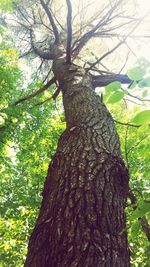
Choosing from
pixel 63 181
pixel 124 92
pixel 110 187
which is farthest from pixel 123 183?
pixel 124 92

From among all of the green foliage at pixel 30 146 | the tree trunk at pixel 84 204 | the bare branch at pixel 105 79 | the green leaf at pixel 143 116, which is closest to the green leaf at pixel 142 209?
the green leaf at pixel 143 116

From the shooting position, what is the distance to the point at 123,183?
102 inches

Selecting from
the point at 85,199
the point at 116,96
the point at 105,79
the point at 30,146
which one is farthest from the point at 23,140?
the point at 116,96

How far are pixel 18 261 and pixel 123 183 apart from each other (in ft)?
21.0

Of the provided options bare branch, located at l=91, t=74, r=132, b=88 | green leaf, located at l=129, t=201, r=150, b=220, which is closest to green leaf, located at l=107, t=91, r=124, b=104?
green leaf, located at l=129, t=201, r=150, b=220

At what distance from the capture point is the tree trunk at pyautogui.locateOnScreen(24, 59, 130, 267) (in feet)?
6.09

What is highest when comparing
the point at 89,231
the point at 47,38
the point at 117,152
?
the point at 47,38

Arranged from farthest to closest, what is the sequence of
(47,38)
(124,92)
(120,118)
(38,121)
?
(47,38)
(120,118)
(38,121)
(124,92)

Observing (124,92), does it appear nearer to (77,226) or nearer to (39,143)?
(77,226)

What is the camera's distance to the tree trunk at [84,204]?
6.09 feet

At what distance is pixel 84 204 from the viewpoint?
84.4 inches

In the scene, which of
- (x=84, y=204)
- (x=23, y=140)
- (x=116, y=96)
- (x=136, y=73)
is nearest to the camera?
(x=136, y=73)

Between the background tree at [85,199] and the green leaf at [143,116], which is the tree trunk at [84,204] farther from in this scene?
the green leaf at [143,116]

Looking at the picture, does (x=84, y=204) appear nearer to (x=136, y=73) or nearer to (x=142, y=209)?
(x=142, y=209)
